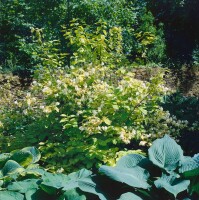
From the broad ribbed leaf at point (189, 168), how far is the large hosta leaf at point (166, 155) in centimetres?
5

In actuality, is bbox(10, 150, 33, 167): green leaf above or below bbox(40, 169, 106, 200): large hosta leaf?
below

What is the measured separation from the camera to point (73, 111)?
13.1 ft

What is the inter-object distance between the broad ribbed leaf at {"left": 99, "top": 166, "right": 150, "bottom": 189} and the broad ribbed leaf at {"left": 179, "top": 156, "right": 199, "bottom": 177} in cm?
24

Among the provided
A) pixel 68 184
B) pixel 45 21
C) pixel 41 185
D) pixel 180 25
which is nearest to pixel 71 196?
pixel 68 184

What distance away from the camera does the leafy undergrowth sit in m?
2.19

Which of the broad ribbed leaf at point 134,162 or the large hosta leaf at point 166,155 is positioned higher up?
the large hosta leaf at point 166,155

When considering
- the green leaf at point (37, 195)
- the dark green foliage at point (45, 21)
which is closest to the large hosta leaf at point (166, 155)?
the green leaf at point (37, 195)

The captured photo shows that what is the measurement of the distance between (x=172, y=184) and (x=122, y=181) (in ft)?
1.07

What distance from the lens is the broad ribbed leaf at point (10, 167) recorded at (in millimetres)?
2467

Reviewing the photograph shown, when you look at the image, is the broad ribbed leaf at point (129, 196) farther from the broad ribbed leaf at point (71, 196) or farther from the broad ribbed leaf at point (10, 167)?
the broad ribbed leaf at point (10, 167)

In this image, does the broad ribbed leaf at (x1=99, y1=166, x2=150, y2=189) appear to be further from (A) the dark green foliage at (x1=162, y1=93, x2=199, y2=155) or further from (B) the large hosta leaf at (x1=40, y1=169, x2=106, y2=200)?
(A) the dark green foliage at (x1=162, y1=93, x2=199, y2=155)

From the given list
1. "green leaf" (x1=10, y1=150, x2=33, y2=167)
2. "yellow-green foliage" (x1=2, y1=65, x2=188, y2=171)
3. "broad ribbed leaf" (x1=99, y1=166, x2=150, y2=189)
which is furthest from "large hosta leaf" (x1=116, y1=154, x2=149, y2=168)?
"yellow-green foliage" (x1=2, y1=65, x2=188, y2=171)

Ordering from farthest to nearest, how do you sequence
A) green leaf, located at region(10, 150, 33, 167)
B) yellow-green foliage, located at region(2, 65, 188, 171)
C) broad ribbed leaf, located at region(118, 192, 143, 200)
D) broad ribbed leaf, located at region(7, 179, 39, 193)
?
yellow-green foliage, located at region(2, 65, 188, 171) < green leaf, located at region(10, 150, 33, 167) < broad ribbed leaf, located at region(7, 179, 39, 193) < broad ribbed leaf, located at region(118, 192, 143, 200)

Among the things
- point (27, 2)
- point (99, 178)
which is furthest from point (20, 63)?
point (99, 178)
